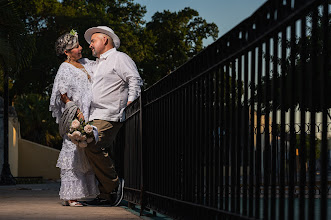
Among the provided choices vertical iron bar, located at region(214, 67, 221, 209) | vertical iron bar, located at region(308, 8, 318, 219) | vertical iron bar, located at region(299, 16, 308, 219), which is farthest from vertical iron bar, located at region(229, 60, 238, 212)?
vertical iron bar, located at region(308, 8, 318, 219)

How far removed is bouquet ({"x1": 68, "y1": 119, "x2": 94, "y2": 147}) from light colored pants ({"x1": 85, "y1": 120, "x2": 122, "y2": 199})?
19 centimetres

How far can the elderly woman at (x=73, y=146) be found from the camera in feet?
27.9

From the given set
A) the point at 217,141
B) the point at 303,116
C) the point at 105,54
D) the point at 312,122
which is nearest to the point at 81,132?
the point at 105,54

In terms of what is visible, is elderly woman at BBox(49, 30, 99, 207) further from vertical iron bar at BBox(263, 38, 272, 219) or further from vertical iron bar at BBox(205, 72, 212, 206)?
vertical iron bar at BBox(263, 38, 272, 219)

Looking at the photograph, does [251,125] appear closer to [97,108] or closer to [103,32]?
[97,108]

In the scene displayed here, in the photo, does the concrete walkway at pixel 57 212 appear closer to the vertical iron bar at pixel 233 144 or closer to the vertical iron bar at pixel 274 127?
the vertical iron bar at pixel 233 144

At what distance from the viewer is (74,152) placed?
28.5ft

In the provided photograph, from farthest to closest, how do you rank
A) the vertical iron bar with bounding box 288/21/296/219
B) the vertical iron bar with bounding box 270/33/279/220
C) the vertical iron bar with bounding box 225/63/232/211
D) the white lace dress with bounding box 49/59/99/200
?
the white lace dress with bounding box 49/59/99/200
the vertical iron bar with bounding box 225/63/232/211
the vertical iron bar with bounding box 270/33/279/220
the vertical iron bar with bounding box 288/21/296/219

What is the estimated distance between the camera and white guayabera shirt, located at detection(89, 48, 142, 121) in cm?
838

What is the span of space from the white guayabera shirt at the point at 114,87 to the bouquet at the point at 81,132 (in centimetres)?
42

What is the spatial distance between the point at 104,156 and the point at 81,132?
2.00 ft

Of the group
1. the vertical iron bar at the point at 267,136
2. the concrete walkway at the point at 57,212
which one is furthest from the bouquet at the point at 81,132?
the vertical iron bar at the point at 267,136

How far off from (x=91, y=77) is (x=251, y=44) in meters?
5.26

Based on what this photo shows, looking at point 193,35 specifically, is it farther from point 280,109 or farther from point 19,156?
point 280,109
